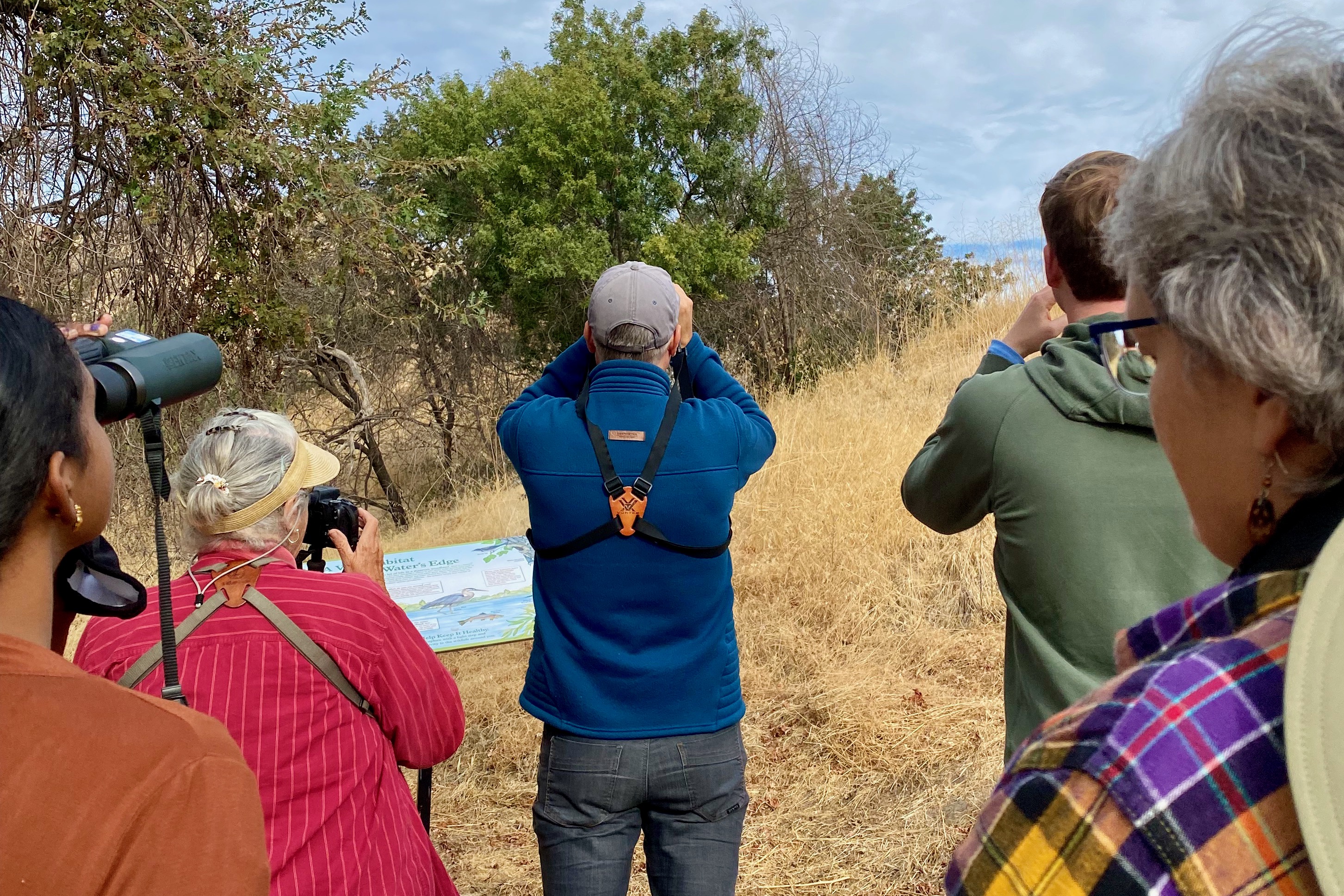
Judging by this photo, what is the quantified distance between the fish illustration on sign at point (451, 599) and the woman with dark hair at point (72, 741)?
2.44 m

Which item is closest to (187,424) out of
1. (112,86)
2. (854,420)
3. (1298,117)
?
(112,86)

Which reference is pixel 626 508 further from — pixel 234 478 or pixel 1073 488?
pixel 1073 488

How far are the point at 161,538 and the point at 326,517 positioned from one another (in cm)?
83

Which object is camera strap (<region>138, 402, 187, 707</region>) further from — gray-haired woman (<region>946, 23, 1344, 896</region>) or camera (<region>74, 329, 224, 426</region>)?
gray-haired woman (<region>946, 23, 1344, 896</region>)

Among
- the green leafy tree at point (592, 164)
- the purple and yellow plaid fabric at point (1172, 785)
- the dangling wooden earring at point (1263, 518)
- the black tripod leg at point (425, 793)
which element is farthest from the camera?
the green leafy tree at point (592, 164)

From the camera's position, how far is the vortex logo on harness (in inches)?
86.7

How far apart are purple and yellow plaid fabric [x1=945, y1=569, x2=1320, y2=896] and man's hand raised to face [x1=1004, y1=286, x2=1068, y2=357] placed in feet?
4.25

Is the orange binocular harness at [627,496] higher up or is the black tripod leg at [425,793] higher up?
the orange binocular harness at [627,496]

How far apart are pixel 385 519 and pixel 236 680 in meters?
8.53

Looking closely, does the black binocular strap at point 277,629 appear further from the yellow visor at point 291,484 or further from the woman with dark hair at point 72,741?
the woman with dark hair at point 72,741

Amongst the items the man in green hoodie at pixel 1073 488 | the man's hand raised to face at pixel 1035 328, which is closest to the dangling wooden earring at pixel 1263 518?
the man in green hoodie at pixel 1073 488

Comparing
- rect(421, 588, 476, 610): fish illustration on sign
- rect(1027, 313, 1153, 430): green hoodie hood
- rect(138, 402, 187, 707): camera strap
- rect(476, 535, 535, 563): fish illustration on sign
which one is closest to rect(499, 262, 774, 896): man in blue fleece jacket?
rect(1027, 313, 1153, 430): green hoodie hood

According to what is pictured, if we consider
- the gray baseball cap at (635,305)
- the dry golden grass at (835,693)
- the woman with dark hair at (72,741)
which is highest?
the gray baseball cap at (635,305)

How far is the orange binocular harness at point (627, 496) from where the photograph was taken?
2197 mm
